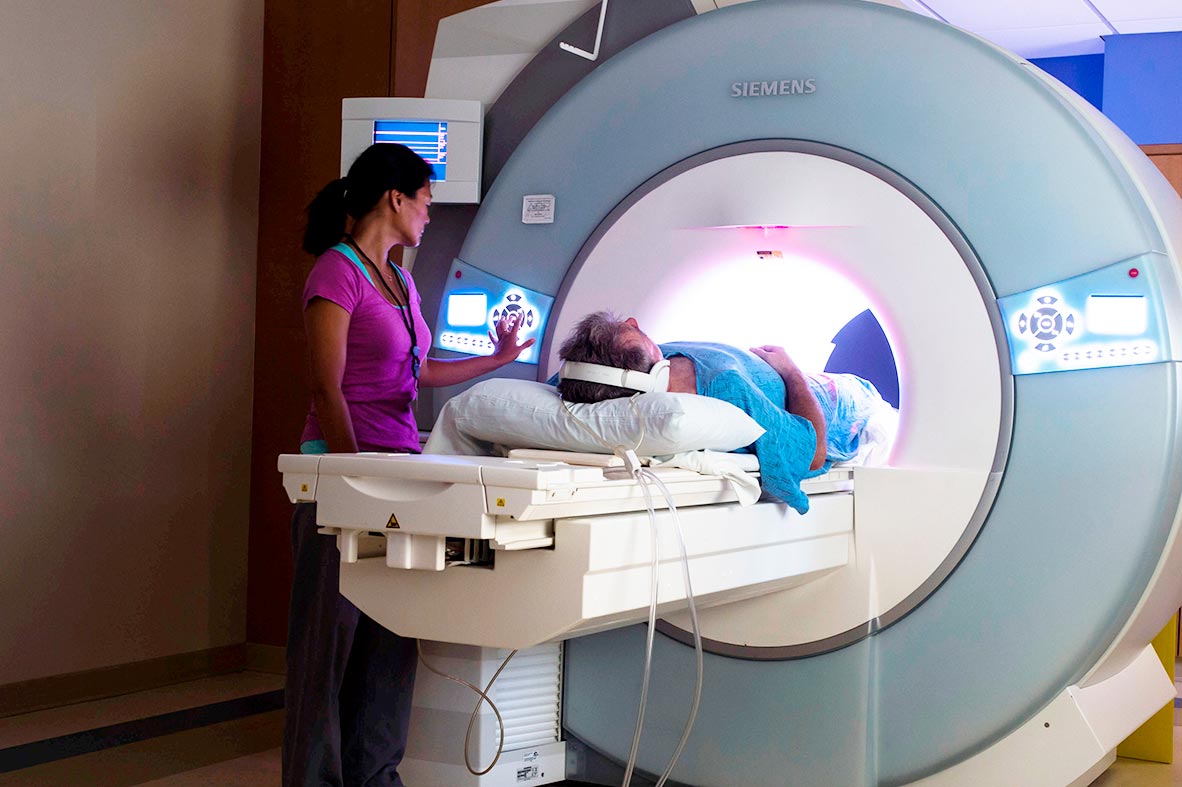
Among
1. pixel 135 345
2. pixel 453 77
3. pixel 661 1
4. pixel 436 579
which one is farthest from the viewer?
pixel 135 345

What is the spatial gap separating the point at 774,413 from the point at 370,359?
29.9 inches

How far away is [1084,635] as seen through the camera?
2256 mm

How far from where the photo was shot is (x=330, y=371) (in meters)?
2.19

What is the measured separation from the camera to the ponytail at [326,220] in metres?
2.39

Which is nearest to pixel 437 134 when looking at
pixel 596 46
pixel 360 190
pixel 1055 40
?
pixel 596 46

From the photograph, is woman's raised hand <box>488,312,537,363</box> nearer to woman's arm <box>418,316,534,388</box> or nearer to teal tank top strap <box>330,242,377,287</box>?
woman's arm <box>418,316,534,388</box>

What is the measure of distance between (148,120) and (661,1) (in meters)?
1.55

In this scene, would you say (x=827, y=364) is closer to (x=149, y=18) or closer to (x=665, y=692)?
(x=665, y=692)

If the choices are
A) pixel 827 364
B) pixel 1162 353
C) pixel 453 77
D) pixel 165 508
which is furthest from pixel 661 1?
A: pixel 165 508

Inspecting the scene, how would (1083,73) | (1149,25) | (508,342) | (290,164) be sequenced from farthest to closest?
(1083,73), (1149,25), (290,164), (508,342)

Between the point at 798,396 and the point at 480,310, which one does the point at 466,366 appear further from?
the point at 798,396

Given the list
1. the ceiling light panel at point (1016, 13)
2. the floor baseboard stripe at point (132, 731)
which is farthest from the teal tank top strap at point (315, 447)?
the ceiling light panel at point (1016, 13)

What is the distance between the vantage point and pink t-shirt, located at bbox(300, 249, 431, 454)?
226 cm

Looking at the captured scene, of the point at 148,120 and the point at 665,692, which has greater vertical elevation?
the point at 148,120
